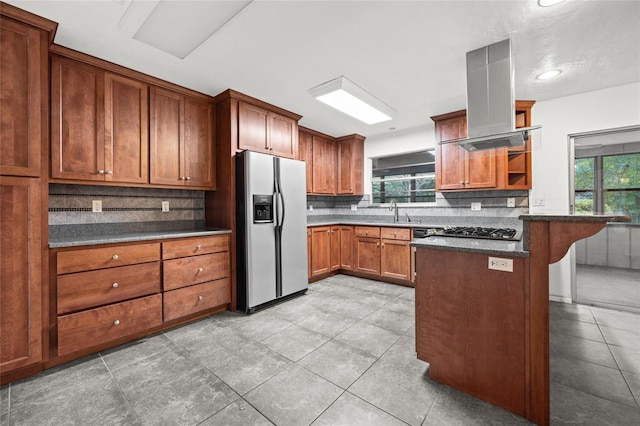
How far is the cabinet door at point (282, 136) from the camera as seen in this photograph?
3457 millimetres

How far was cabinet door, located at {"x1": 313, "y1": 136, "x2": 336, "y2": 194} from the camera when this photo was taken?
15.3 feet

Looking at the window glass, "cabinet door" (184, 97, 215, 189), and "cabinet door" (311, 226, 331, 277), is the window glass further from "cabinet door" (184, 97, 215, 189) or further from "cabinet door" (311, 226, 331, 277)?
"cabinet door" (184, 97, 215, 189)

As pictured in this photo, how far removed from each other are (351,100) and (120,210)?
2.80m

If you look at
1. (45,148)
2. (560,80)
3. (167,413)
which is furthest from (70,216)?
(560,80)

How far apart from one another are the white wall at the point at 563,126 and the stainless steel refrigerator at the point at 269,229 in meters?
2.95

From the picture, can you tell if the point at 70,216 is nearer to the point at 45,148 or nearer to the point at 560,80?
the point at 45,148

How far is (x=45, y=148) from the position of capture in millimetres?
1939

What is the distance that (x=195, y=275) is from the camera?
2.74 meters

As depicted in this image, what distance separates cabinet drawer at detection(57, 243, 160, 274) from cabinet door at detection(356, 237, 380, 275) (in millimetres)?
2910

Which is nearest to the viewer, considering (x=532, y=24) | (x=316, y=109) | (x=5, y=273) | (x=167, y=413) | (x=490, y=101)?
(x=167, y=413)

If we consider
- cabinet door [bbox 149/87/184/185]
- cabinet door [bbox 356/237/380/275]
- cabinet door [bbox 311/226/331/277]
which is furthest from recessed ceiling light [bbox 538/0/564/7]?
cabinet door [bbox 311/226/331/277]

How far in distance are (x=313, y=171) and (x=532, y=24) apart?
3202 mm

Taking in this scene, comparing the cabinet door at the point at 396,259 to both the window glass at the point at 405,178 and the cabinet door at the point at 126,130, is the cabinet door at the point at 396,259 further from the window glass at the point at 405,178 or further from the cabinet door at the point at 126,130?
the cabinet door at the point at 126,130

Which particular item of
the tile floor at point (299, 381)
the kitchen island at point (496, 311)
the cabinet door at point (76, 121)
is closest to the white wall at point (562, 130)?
the tile floor at point (299, 381)
